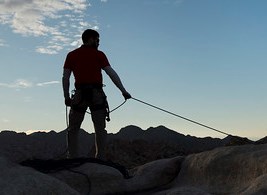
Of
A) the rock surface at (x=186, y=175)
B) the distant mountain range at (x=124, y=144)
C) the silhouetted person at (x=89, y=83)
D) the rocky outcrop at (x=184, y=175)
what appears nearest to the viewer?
the rock surface at (x=186, y=175)

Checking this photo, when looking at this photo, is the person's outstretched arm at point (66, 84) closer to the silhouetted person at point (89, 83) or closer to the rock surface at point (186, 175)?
the silhouetted person at point (89, 83)

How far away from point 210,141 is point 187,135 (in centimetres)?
201

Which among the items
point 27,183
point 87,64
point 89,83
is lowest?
point 27,183

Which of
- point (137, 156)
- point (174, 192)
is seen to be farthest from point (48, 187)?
point (137, 156)

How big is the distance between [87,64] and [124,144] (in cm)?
1051

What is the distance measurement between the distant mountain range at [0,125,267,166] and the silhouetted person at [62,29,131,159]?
3.37 feet

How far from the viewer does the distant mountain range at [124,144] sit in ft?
58.8

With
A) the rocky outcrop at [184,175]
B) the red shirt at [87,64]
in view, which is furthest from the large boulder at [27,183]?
the red shirt at [87,64]

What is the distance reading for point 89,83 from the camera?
8.96 m

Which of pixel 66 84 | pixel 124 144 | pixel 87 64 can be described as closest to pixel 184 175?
pixel 87 64

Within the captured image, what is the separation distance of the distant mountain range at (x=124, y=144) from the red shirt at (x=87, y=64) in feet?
5.17

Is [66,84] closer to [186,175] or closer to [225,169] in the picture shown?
[186,175]

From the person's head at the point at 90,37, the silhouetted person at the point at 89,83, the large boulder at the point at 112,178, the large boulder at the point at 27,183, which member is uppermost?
the person's head at the point at 90,37

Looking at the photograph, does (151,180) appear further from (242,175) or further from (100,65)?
(100,65)
